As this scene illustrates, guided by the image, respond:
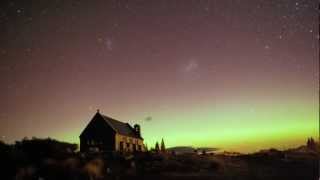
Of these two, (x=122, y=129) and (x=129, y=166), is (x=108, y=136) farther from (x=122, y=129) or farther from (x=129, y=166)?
(x=129, y=166)

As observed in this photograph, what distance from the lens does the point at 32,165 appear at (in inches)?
615

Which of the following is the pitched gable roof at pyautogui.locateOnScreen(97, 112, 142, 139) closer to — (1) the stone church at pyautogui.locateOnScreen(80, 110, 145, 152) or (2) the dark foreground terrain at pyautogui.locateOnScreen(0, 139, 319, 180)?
(1) the stone church at pyautogui.locateOnScreen(80, 110, 145, 152)

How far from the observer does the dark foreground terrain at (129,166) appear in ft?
50.2

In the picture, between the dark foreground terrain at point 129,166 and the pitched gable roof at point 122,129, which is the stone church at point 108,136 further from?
the dark foreground terrain at point 129,166

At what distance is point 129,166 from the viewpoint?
56.5ft

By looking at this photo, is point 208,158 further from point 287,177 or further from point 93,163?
point 93,163

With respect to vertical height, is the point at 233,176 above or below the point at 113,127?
below

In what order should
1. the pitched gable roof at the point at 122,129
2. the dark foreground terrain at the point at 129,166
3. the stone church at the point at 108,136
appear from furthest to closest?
the pitched gable roof at the point at 122,129 → the stone church at the point at 108,136 → the dark foreground terrain at the point at 129,166

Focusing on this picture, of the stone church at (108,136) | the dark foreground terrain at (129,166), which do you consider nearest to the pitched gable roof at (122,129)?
the stone church at (108,136)

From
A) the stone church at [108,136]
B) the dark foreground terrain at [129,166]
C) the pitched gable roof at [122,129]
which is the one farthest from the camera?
the pitched gable roof at [122,129]

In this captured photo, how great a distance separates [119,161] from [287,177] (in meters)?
7.76

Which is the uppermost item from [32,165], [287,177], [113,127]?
[113,127]

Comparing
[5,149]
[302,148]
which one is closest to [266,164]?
[302,148]

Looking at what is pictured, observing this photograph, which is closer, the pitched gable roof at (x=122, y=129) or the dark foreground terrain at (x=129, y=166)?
the dark foreground terrain at (x=129, y=166)
